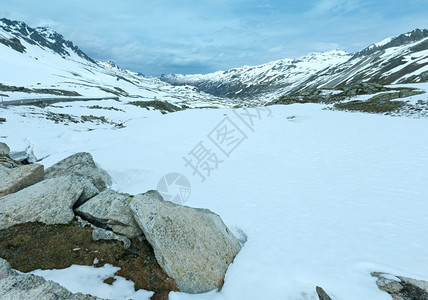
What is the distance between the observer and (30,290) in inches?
171

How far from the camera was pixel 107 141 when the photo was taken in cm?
2288

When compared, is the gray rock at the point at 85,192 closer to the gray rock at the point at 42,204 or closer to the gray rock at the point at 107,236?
the gray rock at the point at 42,204

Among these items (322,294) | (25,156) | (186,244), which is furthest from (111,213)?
(25,156)

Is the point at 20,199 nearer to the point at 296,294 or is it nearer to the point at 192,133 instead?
the point at 296,294

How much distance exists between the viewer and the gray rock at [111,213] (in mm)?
7457

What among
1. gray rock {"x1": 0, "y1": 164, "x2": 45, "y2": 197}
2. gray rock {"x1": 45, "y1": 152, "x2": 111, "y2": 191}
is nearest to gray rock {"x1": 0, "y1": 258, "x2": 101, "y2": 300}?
gray rock {"x1": 0, "y1": 164, "x2": 45, "y2": 197}

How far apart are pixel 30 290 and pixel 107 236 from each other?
2855 millimetres

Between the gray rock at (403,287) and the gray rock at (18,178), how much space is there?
12926 mm

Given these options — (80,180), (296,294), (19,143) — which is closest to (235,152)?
(80,180)

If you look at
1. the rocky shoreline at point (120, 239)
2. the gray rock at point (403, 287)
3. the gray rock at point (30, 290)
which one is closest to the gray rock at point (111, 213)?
the rocky shoreline at point (120, 239)

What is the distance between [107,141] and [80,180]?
48.6 ft

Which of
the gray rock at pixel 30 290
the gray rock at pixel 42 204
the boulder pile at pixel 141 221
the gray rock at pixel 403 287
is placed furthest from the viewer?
the gray rock at pixel 42 204

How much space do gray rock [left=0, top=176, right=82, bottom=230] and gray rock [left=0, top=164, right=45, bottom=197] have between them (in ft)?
2.80

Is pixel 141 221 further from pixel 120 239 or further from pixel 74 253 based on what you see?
pixel 74 253
